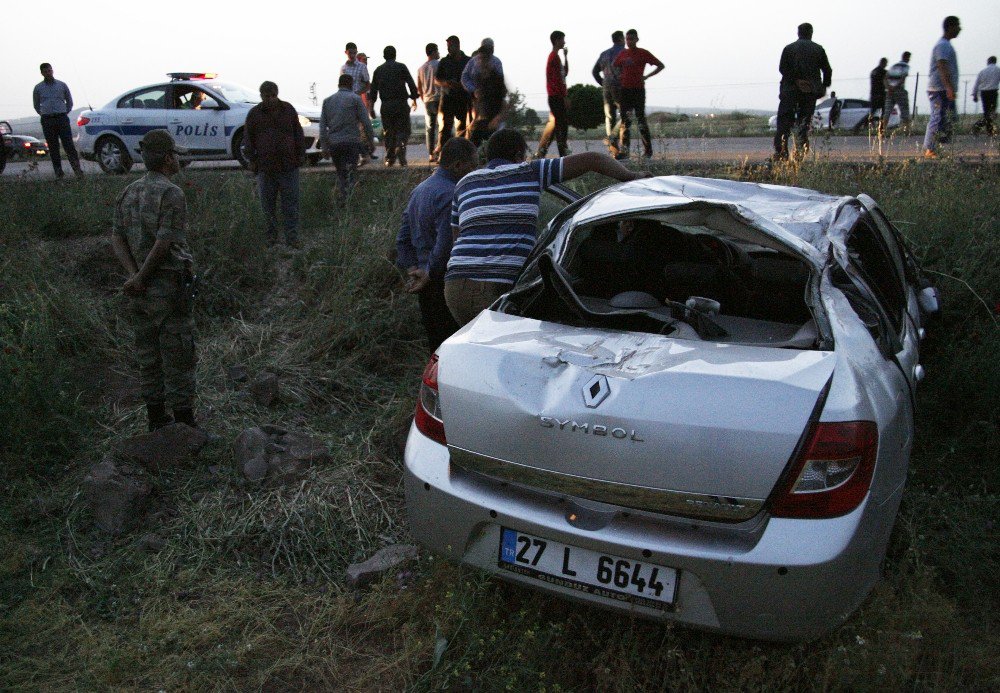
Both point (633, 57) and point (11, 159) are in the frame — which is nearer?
point (633, 57)

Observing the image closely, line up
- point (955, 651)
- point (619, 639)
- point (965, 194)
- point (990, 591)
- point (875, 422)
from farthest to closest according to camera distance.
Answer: point (965, 194), point (990, 591), point (619, 639), point (955, 651), point (875, 422)

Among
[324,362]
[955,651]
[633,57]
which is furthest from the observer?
[633,57]

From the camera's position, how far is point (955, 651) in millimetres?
2750

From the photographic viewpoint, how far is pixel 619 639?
296cm

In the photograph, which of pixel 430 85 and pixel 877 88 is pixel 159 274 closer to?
pixel 430 85

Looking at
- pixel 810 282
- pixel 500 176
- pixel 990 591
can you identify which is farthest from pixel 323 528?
pixel 990 591

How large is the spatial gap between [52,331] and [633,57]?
750 cm

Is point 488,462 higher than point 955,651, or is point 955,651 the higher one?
point 488,462

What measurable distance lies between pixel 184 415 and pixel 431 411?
7.66ft

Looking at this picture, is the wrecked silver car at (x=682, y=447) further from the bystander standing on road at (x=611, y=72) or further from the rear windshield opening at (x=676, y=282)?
the bystander standing on road at (x=611, y=72)

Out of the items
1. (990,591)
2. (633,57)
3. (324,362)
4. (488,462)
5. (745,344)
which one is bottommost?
(990,591)

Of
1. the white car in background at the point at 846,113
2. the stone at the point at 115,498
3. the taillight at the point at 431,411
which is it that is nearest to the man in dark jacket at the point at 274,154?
the stone at the point at 115,498

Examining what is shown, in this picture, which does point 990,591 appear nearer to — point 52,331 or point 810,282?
point 810,282

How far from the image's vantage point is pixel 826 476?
7.88ft
